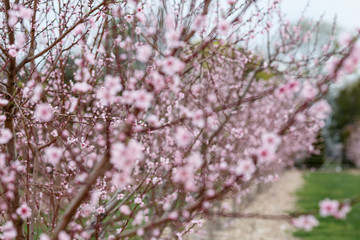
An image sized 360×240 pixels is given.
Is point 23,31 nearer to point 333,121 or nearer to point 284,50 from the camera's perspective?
point 284,50

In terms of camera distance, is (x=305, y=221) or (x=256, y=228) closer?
(x=305, y=221)

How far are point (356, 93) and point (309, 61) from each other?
33.8 metres

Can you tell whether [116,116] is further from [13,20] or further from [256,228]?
[256,228]

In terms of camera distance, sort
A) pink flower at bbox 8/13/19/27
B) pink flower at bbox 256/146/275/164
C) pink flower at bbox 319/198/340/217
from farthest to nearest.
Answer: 1. pink flower at bbox 8/13/19/27
2. pink flower at bbox 319/198/340/217
3. pink flower at bbox 256/146/275/164

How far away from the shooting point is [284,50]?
5.24 metres

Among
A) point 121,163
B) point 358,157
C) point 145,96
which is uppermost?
point 358,157

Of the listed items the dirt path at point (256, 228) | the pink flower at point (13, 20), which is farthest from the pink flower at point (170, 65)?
the dirt path at point (256, 228)

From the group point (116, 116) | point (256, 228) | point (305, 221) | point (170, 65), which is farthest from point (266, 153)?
point (256, 228)

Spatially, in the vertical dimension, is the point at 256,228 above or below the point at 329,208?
above

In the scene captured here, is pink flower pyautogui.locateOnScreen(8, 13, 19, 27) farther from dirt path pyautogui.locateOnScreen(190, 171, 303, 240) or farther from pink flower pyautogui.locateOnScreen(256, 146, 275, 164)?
dirt path pyautogui.locateOnScreen(190, 171, 303, 240)

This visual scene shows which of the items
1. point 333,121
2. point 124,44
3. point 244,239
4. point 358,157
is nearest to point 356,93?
point 333,121

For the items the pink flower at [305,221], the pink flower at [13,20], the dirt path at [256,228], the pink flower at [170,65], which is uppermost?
the pink flower at [13,20]

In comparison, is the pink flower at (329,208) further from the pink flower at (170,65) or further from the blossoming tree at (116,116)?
the pink flower at (170,65)

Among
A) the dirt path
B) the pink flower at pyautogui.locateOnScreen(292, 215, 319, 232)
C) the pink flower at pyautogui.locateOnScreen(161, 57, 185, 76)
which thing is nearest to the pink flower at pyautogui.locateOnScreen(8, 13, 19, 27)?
the pink flower at pyautogui.locateOnScreen(161, 57, 185, 76)
